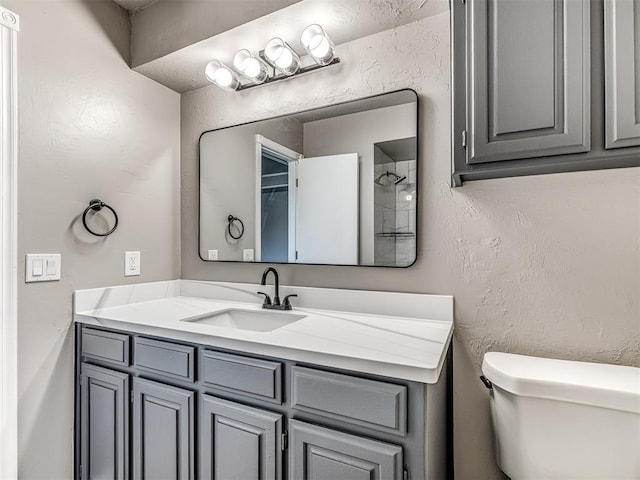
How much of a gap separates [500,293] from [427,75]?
92cm

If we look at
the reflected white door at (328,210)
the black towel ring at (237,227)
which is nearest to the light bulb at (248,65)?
the reflected white door at (328,210)

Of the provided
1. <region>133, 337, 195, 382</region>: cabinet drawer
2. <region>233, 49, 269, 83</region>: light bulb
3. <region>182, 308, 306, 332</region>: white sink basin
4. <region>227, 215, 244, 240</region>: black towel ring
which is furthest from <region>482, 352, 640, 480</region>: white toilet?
<region>233, 49, 269, 83</region>: light bulb

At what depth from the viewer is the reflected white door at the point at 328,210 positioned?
1601mm

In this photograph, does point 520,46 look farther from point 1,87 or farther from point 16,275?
point 16,275

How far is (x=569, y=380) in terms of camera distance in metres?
1.02

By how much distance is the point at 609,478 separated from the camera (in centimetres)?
96

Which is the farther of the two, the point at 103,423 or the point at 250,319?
the point at 250,319

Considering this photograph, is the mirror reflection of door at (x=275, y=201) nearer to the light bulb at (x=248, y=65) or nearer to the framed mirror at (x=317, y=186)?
the framed mirror at (x=317, y=186)

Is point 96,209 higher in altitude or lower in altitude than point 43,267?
higher

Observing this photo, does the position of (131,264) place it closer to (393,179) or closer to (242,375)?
(242,375)

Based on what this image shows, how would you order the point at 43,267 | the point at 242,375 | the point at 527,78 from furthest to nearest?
the point at 43,267
the point at 242,375
the point at 527,78

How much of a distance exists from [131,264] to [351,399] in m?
1.38

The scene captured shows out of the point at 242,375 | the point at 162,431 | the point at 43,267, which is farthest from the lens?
the point at 43,267

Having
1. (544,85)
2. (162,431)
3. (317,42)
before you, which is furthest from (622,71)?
(162,431)
